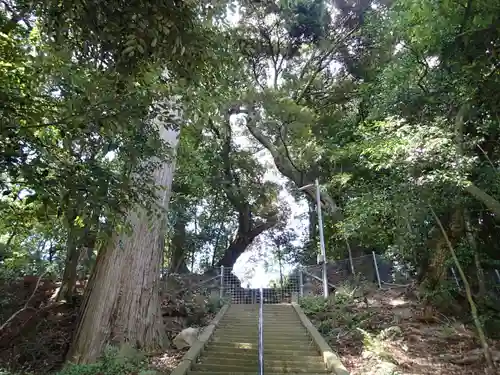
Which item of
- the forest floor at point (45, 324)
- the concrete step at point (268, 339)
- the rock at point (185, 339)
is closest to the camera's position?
the forest floor at point (45, 324)

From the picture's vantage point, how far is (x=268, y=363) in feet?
19.9

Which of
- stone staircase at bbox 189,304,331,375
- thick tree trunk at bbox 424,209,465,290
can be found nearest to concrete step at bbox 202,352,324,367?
stone staircase at bbox 189,304,331,375

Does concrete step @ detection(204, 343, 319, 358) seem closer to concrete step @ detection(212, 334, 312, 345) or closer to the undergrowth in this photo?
concrete step @ detection(212, 334, 312, 345)

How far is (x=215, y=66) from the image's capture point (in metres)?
3.40

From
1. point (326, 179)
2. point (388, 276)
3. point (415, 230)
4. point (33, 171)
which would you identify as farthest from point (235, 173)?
point (33, 171)

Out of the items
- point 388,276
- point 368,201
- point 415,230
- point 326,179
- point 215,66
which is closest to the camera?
point 215,66

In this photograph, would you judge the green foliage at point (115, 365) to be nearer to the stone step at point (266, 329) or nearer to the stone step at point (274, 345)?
the stone step at point (274, 345)

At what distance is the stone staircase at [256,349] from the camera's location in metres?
5.89

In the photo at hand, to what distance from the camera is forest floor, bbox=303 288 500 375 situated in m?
5.88

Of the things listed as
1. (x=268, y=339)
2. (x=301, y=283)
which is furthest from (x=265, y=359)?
(x=301, y=283)

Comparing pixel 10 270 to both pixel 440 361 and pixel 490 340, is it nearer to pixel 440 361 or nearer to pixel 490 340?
pixel 440 361

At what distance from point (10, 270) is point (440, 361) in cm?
948

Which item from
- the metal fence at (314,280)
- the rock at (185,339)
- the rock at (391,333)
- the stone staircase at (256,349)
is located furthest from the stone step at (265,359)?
the metal fence at (314,280)

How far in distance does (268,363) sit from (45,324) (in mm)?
4553
